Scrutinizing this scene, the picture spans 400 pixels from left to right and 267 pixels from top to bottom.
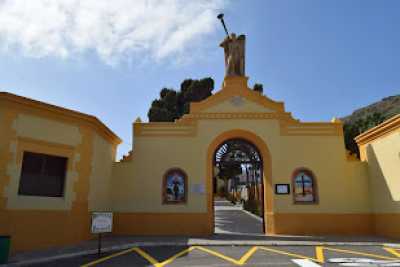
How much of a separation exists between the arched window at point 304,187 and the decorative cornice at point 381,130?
3.11m

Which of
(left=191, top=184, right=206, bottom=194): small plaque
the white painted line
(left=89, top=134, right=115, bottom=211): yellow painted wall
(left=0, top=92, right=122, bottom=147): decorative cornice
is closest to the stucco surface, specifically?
the white painted line

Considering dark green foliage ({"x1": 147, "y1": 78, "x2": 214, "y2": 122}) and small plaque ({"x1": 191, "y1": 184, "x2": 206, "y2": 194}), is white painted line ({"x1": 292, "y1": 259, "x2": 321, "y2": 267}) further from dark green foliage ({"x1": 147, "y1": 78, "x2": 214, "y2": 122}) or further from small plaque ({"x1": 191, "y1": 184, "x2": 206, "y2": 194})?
dark green foliage ({"x1": 147, "y1": 78, "x2": 214, "y2": 122})

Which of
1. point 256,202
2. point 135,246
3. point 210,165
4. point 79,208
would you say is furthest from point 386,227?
point 256,202

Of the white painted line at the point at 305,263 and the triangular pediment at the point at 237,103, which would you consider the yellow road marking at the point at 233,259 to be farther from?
the triangular pediment at the point at 237,103

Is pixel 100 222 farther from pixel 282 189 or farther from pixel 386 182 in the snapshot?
pixel 386 182

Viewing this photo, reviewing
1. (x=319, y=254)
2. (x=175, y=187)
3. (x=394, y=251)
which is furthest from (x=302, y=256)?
(x=175, y=187)

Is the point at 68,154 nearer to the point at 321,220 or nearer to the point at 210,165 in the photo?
the point at 210,165

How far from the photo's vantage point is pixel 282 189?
547 inches

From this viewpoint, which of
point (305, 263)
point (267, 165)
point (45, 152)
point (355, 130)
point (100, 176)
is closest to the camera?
point (305, 263)

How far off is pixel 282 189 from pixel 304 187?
3.49 ft

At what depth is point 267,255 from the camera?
362 inches

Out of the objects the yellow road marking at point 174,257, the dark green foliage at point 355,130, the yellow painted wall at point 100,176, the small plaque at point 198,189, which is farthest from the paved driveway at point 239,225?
the dark green foliage at point 355,130

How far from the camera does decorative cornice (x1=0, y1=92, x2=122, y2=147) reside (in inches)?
398

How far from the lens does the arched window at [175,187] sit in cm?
1403
